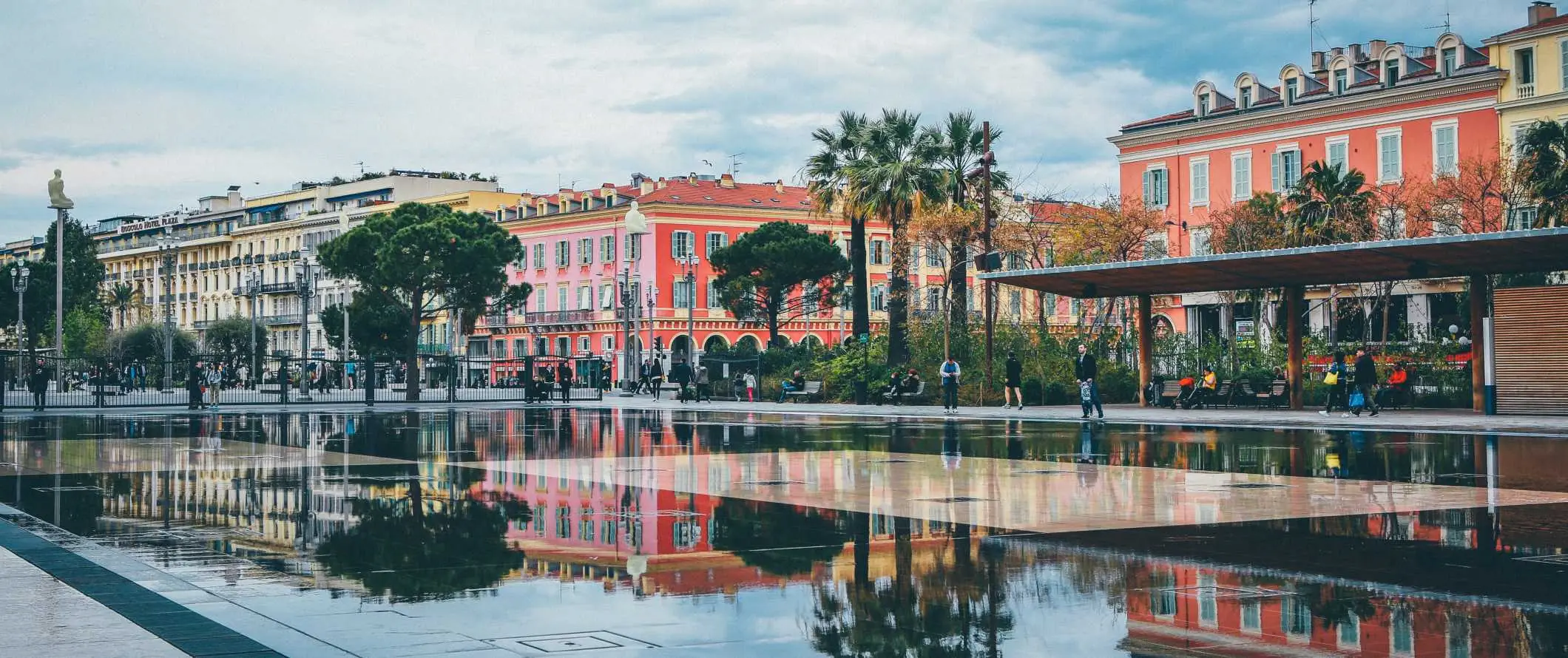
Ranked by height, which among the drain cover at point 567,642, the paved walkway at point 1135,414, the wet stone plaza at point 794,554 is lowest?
the drain cover at point 567,642

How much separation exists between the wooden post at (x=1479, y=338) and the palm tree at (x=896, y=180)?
1767 cm

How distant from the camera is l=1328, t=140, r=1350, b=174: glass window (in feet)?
206

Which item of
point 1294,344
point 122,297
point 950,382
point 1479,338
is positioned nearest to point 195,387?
point 950,382

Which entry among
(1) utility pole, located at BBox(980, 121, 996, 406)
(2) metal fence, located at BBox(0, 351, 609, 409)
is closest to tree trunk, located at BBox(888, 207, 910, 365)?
(1) utility pole, located at BBox(980, 121, 996, 406)

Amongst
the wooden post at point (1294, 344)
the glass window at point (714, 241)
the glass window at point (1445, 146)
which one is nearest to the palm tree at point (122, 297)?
the glass window at point (714, 241)

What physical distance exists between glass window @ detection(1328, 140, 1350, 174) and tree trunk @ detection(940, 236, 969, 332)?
2079cm

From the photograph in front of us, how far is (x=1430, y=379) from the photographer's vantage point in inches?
1506

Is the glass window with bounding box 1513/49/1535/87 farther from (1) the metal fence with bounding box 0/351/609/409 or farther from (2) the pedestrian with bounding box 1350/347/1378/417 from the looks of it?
(1) the metal fence with bounding box 0/351/609/409

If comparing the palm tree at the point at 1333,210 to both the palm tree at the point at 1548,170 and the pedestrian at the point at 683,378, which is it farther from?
the pedestrian at the point at 683,378

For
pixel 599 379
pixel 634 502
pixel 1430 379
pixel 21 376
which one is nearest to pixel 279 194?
pixel 21 376

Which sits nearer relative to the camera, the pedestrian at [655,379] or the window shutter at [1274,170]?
the pedestrian at [655,379]

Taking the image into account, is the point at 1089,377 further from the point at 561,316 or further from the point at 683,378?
the point at 561,316

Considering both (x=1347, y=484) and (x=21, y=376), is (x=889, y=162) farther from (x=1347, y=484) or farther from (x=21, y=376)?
(x=21, y=376)

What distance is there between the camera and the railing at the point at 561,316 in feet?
306
